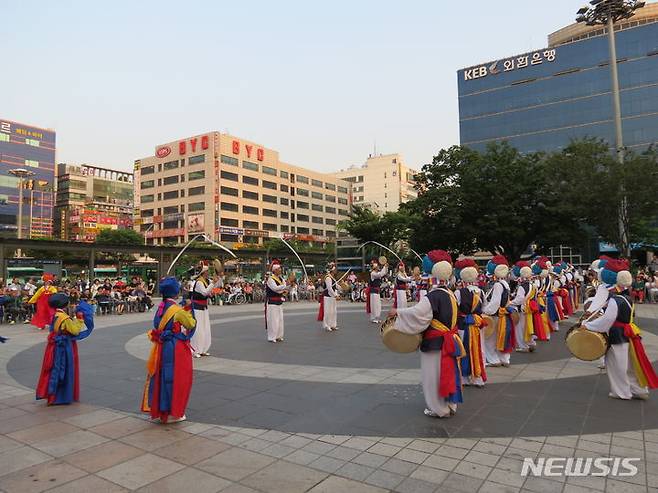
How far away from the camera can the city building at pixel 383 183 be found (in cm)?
11931

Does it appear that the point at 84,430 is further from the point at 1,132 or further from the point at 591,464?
the point at 1,132

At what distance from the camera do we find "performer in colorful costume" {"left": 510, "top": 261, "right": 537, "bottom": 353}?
996 cm

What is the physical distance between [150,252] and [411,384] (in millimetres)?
28601

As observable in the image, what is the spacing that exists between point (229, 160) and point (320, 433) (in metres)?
77.2

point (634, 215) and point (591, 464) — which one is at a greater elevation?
point (634, 215)

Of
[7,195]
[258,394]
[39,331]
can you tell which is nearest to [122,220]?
[7,195]

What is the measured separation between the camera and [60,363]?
657 cm

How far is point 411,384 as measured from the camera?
7.64 meters

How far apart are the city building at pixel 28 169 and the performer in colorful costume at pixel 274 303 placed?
358ft

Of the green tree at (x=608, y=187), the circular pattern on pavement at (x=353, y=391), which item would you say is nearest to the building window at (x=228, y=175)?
the green tree at (x=608, y=187)

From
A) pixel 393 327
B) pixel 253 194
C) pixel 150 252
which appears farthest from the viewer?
pixel 253 194

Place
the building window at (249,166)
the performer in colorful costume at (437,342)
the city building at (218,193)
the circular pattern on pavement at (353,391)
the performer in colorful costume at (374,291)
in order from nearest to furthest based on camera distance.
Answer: the circular pattern on pavement at (353,391), the performer in colorful costume at (437,342), the performer in colorful costume at (374,291), the city building at (218,193), the building window at (249,166)

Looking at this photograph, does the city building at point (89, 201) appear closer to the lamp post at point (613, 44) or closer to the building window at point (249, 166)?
the building window at point (249, 166)

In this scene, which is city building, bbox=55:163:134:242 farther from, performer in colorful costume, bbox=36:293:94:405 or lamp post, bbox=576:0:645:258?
performer in colorful costume, bbox=36:293:94:405
